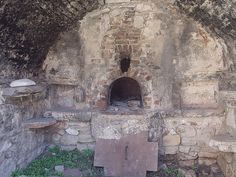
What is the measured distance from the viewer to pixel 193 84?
504cm

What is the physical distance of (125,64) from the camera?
503 centimetres

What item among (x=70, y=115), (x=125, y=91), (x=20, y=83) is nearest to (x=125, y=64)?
(x=125, y=91)

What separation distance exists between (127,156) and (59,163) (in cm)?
100

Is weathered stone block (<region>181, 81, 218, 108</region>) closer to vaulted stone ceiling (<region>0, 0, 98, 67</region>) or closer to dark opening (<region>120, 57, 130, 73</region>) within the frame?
dark opening (<region>120, 57, 130, 73</region>)

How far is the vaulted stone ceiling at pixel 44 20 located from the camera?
3820 millimetres

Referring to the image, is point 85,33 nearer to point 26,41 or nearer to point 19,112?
point 26,41

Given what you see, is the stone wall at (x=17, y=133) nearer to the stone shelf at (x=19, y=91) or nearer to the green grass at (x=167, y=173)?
the stone shelf at (x=19, y=91)

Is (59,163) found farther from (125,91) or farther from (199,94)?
(199,94)

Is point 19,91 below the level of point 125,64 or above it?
below

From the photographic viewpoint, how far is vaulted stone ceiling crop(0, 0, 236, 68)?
382cm

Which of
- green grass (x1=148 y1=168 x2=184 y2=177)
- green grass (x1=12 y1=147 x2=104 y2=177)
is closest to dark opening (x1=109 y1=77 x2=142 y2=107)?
green grass (x1=12 y1=147 x2=104 y2=177)

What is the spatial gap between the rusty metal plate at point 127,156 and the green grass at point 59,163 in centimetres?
16

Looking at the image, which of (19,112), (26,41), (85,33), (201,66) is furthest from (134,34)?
(19,112)

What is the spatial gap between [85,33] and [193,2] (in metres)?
1.77
